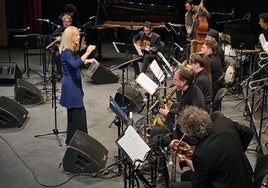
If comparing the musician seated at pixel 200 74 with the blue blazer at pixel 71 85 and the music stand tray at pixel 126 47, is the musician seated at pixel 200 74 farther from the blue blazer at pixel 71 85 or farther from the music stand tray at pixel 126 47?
the music stand tray at pixel 126 47

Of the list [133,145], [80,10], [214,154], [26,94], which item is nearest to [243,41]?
[26,94]

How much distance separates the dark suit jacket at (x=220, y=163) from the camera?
339cm

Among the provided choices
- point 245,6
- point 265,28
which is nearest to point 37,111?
point 265,28

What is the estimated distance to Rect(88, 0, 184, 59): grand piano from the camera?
38.8 ft

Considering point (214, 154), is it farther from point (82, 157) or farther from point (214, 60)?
point (214, 60)

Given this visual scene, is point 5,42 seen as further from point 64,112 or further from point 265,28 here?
point 265,28

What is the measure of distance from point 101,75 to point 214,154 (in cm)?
651

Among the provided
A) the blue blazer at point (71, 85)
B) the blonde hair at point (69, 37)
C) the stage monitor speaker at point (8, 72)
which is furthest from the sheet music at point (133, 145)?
the stage monitor speaker at point (8, 72)

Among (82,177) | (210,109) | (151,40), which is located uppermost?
(151,40)

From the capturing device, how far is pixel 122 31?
1378 cm

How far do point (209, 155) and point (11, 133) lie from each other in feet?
13.7

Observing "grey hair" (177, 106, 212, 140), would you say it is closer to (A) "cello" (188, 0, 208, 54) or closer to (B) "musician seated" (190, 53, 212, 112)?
(B) "musician seated" (190, 53, 212, 112)

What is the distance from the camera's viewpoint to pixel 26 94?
809 cm

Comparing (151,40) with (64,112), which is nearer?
(64,112)
